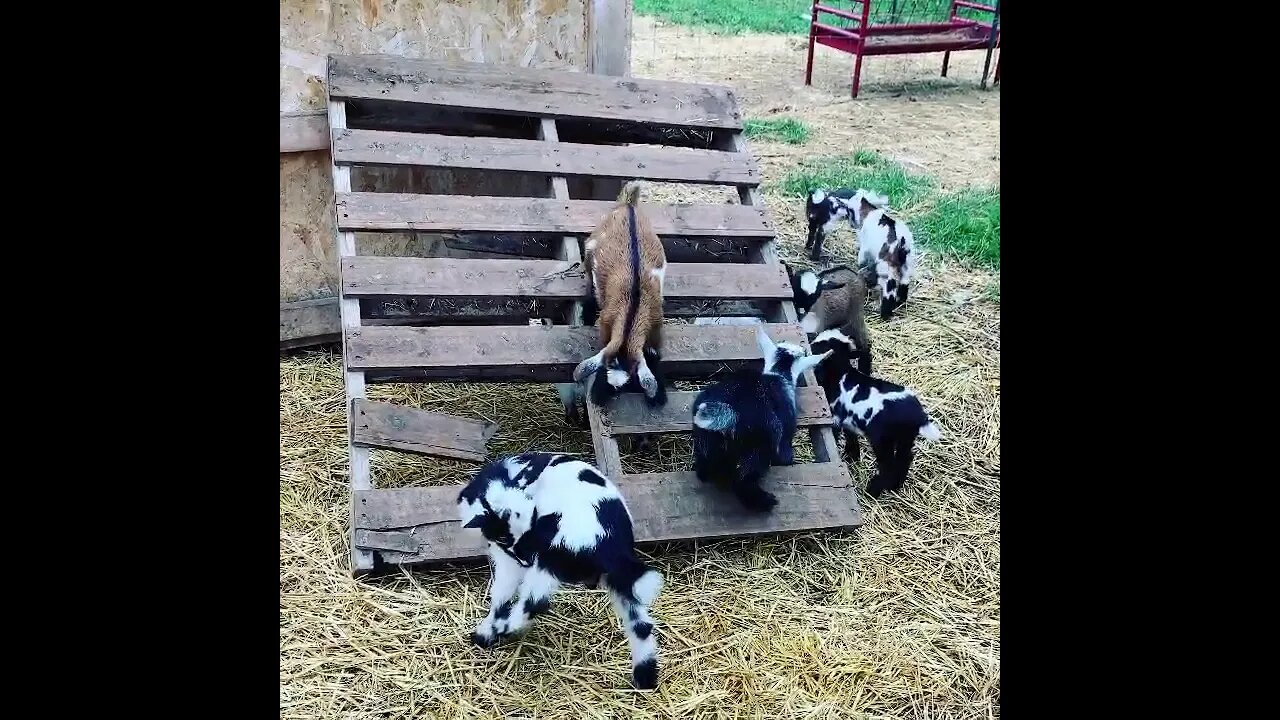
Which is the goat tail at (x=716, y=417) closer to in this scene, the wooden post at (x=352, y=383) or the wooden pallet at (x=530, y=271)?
the wooden pallet at (x=530, y=271)

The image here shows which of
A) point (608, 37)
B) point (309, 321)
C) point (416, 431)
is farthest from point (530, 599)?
point (608, 37)

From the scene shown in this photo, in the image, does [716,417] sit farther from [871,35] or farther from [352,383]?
[871,35]

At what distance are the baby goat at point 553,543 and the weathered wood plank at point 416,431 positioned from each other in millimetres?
615

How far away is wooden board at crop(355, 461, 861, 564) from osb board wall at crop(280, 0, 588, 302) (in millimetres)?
1977

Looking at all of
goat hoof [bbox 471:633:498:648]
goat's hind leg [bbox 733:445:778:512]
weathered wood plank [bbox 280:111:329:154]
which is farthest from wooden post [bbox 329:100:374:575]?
goat's hind leg [bbox 733:445:778:512]

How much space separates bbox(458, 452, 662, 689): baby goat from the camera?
9.39 feet

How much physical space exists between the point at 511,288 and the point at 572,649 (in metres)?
1.59

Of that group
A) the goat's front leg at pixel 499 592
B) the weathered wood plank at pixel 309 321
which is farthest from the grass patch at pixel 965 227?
the goat's front leg at pixel 499 592

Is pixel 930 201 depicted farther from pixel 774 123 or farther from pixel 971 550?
pixel 971 550

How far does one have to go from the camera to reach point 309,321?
198 inches

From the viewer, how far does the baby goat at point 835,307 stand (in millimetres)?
5152

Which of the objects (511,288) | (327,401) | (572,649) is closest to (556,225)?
(511,288)

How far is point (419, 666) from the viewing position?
310 centimetres

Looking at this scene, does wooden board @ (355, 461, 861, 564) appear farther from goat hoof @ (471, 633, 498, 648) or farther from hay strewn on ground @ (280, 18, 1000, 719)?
goat hoof @ (471, 633, 498, 648)
